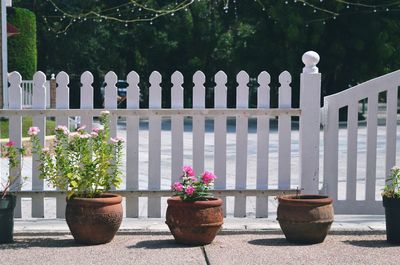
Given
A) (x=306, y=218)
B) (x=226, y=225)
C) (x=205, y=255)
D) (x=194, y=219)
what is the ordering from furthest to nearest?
(x=226, y=225), (x=306, y=218), (x=194, y=219), (x=205, y=255)

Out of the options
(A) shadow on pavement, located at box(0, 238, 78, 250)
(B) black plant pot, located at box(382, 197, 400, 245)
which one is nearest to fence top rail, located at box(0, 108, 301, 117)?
(A) shadow on pavement, located at box(0, 238, 78, 250)

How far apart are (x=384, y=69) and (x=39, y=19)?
1843 cm

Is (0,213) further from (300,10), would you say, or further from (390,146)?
(300,10)

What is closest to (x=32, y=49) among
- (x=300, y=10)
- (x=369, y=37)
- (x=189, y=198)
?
(x=300, y=10)

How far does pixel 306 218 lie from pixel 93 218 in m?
1.87

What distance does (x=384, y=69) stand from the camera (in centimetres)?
3353

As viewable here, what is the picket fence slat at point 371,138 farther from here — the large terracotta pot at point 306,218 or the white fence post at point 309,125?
the large terracotta pot at point 306,218

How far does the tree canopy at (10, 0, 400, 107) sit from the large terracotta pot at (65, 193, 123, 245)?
923 inches

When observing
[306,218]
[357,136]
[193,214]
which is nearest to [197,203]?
[193,214]

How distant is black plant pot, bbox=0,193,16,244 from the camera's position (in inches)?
248

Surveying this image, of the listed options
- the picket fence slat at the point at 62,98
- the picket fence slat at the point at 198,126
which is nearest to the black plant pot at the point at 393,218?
the picket fence slat at the point at 198,126

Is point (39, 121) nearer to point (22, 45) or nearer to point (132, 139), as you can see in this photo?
point (132, 139)

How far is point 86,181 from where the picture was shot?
6.39 m

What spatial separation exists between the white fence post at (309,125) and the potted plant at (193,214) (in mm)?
1452
